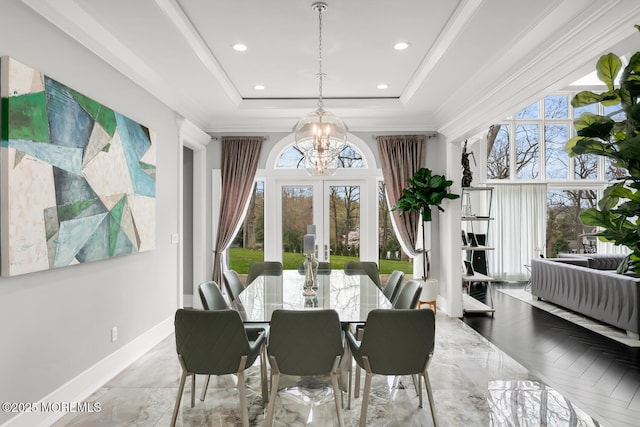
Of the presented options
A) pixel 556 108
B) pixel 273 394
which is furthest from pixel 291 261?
pixel 556 108

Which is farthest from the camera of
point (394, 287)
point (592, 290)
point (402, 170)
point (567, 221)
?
point (567, 221)

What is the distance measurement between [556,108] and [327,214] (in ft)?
20.5

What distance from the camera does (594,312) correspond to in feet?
15.9

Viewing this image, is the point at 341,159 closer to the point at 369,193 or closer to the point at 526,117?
the point at 369,193

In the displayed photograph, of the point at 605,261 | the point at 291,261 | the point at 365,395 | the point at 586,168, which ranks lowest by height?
the point at 365,395

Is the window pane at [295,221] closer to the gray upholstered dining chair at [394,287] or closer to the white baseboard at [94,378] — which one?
the white baseboard at [94,378]

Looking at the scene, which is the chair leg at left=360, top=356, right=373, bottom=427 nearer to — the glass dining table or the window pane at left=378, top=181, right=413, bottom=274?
the glass dining table

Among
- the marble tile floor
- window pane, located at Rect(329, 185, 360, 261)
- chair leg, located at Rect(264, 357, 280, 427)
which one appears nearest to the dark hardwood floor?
the marble tile floor

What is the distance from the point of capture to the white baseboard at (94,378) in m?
2.35

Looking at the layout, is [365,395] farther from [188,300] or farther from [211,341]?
[188,300]

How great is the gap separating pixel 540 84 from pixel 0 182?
3.84 metres

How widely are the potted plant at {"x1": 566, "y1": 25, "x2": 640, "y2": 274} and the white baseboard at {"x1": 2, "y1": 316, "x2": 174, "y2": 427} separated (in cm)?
306

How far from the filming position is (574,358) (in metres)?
3.71

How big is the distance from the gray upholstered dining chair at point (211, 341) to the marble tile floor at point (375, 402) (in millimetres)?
502
